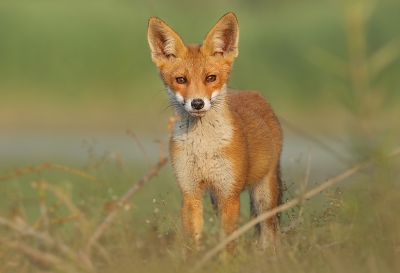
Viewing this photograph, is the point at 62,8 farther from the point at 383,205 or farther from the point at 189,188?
the point at 383,205

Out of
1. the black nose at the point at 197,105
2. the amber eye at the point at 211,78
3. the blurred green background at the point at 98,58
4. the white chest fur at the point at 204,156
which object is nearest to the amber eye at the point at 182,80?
the amber eye at the point at 211,78

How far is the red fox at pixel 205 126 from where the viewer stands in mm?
6316

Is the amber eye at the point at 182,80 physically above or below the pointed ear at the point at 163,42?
below

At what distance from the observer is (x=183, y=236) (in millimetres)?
6148

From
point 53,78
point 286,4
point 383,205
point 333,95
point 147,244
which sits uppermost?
point 333,95

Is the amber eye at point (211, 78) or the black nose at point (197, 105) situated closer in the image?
the black nose at point (197, 105)

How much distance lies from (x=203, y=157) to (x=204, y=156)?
12 mm

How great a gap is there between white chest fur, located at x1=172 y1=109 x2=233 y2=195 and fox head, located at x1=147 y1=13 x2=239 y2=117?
18 centimetres

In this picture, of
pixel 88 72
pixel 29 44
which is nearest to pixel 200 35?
pixel 88 72

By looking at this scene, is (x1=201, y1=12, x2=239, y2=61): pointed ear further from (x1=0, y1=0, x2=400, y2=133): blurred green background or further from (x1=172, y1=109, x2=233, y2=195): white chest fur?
(x1=0, y1=0, x2=400, y2=133): blurred green background

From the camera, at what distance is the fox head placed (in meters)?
6.34

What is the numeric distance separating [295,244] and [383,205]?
2.67ft

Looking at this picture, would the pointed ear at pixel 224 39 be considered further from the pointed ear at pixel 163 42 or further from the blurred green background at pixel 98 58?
the blurred green background at pixel 98 58

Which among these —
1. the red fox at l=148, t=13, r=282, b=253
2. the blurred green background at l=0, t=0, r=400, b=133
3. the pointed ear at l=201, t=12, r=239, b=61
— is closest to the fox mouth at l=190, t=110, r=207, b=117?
the red fox at l=148, t=13, r=282, b=253
